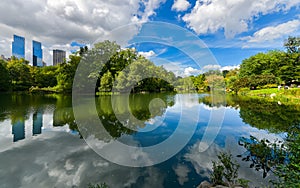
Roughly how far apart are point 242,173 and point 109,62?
3469 centimetres

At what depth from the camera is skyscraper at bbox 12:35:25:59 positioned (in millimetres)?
100625

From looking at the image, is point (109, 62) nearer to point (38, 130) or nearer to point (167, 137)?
point (38, 130)

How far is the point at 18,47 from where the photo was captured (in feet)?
335

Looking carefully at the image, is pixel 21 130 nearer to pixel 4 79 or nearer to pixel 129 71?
pixel 129 71

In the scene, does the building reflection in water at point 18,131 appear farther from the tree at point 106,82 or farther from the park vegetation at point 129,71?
the park vegetation at point 129,71

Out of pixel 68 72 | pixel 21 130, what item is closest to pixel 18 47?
pixel 68 72

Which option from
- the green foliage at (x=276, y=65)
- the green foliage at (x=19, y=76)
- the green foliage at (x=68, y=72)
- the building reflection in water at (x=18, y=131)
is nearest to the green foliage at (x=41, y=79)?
the green foliage at (x=19, y=76)

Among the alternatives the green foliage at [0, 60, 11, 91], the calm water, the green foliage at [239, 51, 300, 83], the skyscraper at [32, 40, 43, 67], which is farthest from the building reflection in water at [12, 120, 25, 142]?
the skyscraper at [32, 40, 43, 67]

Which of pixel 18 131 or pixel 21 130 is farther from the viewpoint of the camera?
pixel 21 130

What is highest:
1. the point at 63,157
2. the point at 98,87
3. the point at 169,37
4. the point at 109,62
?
the point at 109,62

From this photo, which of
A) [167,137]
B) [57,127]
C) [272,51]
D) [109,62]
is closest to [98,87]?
[109,62]

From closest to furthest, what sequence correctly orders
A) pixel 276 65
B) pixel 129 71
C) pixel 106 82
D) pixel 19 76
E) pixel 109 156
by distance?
pixel 109 156, pixel 106 82, pixel 129 71, pixel 276 65, pixel 19 76

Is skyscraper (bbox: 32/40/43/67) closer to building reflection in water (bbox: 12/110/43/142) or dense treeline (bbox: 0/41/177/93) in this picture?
dense treeline (bbox: 0/41/177/93)

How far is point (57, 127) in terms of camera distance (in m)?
9.30
